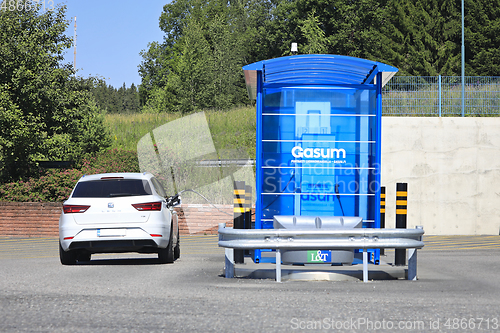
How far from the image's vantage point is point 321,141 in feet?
36.2

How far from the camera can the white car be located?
35.3 ft

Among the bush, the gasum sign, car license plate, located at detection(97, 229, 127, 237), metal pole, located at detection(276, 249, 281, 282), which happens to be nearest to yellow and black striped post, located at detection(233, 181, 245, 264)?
the gasum sign

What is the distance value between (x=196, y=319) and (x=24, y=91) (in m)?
17.3

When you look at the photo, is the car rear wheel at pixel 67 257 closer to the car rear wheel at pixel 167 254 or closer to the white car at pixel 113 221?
the white car at pixel 113 221

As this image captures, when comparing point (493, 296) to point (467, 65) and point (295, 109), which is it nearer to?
point (295, 109)

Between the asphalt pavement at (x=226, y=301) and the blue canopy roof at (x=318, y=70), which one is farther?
the blue canopy roof at (x=318, y=70)

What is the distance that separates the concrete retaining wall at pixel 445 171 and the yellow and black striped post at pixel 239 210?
11.3m

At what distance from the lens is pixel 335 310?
263 inches

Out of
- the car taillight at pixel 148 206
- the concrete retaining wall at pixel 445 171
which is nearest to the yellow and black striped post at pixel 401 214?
the car taillight at pixel 148 206

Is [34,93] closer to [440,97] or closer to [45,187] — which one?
[45,187]

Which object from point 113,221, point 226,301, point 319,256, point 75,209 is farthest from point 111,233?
point 226,301

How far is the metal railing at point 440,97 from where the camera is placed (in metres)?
22.2

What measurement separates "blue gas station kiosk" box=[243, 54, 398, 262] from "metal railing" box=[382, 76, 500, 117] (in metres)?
11.4

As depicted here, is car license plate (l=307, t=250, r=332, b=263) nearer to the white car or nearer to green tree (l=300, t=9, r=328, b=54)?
the white car
